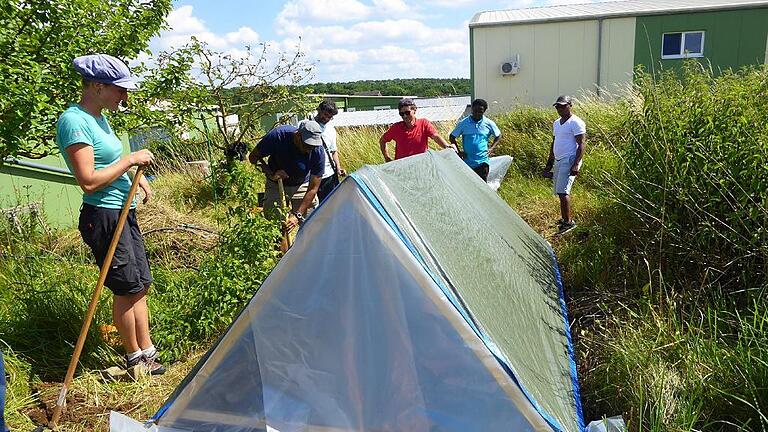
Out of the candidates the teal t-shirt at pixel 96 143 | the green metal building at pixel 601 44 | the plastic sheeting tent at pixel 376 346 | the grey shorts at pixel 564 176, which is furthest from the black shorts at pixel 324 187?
the green metal building at pixel 601 44

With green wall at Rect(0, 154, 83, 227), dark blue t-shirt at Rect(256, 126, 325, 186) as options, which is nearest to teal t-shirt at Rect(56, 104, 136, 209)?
dark blue t-shirt at Rect(256, 126, 325, 186)

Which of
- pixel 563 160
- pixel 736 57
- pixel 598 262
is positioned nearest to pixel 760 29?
pixel 736 57

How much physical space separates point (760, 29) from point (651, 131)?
1342 centimetres

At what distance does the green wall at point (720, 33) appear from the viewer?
539 inches

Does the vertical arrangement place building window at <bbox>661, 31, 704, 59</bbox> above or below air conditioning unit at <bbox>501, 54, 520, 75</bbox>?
above

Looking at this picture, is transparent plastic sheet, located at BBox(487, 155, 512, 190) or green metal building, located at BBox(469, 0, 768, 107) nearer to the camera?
transparent plastic sheet, located at BBox(487, 155, 512, 190)

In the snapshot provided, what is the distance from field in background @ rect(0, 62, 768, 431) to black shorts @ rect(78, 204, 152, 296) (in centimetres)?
58

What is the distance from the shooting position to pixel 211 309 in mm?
3457

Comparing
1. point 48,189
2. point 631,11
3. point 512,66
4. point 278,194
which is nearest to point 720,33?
point 631,11

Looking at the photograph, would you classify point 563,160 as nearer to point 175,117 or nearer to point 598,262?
point 598,262

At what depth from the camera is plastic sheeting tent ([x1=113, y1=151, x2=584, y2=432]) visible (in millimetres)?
2012

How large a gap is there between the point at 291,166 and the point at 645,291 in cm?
300

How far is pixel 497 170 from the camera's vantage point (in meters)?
7.59

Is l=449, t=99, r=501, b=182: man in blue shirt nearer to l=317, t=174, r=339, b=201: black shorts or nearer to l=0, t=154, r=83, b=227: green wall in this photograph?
l=317, t=174, r=339, b=201: black shorts
